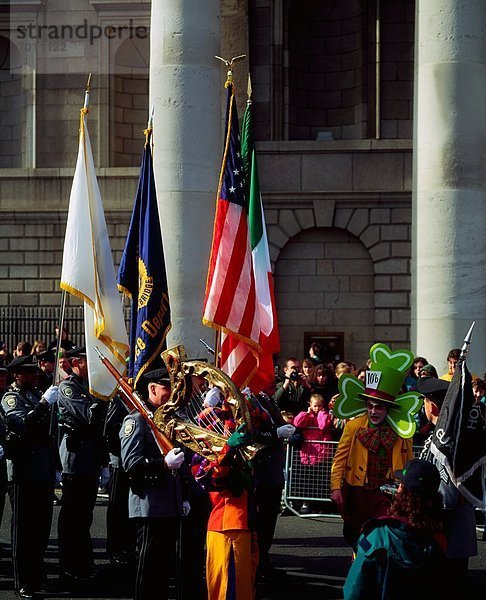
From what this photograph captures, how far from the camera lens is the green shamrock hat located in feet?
28.6

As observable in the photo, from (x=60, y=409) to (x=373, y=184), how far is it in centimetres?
1438

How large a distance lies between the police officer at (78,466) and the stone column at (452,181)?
8516mm

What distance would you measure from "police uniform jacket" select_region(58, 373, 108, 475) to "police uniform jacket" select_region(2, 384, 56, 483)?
50 cm

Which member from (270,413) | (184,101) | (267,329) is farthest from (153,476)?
(184,101)

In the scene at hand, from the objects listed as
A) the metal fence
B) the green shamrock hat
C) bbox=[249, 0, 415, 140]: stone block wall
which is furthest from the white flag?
bbox=[249, 0, 415, 140]: stone block wall

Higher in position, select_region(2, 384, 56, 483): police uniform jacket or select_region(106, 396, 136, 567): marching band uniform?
select_region(2, 384, 56, 483): police uniform jacket

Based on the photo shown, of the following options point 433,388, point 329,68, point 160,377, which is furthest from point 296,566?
point 329,68

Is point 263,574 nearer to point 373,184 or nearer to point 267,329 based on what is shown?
point 267,329

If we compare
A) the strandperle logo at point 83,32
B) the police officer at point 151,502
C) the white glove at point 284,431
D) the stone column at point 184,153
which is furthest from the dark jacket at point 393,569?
Answer: the strandperle logo at point 83,32

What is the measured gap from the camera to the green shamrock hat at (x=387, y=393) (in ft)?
28.6

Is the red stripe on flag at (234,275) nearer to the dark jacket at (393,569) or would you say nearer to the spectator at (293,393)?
the spectator at (293,393)

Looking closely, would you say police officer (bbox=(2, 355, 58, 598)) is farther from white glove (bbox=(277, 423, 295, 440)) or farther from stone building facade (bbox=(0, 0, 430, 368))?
stone building facade (bbox=(0, 0, 430, 368))

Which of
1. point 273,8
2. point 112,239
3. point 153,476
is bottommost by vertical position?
point 153,476

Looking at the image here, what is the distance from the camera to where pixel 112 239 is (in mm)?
24266
